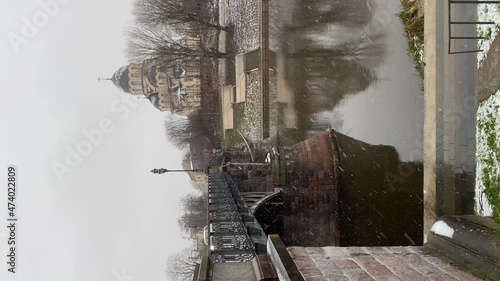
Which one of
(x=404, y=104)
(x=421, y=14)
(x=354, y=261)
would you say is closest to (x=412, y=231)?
(x=404, y=104)

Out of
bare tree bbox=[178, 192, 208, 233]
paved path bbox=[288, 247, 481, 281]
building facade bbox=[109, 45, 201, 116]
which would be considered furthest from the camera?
bare tree bbox=[178, 192, 208, 233]

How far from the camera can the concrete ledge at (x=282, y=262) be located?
17.6 feet

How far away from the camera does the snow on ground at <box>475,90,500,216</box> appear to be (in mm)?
8734

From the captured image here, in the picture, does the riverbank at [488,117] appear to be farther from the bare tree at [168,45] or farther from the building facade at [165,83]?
the building facade at [165,83]

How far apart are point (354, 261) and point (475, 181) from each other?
3.91 m

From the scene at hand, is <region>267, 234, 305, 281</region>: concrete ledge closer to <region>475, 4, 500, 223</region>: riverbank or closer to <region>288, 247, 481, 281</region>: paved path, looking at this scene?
<region>288, 247, 481, 281</region>: paved path

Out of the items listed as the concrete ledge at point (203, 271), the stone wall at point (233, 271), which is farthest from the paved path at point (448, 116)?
the concrete ledge at point (203, 271)

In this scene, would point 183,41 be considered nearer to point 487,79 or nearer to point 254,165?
point 254,165

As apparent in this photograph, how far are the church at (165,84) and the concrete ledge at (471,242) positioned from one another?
21.8m

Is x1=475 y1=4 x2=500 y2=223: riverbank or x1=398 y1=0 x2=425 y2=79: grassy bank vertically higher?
x1=398 y1=0 x2=425 y2=79: grassy bank

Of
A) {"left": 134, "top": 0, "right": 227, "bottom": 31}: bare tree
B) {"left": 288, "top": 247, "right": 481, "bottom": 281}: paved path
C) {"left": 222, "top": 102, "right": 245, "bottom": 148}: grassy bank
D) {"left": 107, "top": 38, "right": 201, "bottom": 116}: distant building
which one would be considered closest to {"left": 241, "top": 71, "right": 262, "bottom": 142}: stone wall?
{"left": 222, "top": 102, "right": 245, "bottom": 148}: grassy bank

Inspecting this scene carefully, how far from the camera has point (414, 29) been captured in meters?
13.4

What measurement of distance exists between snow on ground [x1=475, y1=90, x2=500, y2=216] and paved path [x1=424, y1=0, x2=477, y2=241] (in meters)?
0.24

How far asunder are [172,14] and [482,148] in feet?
65.0
